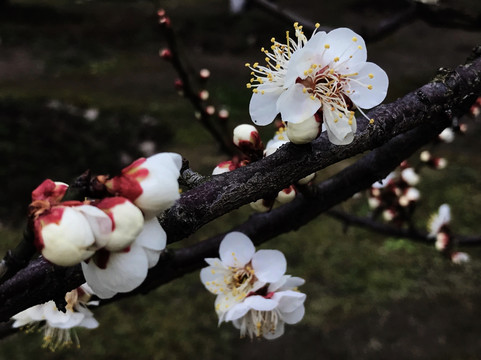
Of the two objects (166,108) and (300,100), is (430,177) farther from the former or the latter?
(300,100)

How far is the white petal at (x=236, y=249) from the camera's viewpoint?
633mm

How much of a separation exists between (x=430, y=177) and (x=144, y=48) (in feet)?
11.5

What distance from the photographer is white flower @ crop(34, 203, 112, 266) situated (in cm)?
32

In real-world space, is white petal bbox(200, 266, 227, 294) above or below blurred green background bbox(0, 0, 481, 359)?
above

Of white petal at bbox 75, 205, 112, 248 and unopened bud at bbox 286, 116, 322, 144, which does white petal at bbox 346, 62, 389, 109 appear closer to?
unopened bud at bbox 286, 116, 322, 144

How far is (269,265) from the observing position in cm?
66

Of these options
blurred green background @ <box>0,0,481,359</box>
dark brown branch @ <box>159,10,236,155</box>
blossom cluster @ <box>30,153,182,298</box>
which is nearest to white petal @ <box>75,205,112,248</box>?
blossom cluster @ <box>30,153,182,298</box>

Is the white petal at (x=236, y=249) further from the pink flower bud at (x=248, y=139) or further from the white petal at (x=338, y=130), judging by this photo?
the white petal at (x=338, y=130)

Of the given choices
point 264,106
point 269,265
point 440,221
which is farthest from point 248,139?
point 440,221

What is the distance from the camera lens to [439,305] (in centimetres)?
207

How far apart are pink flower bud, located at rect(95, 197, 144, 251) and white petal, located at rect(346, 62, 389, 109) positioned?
251mm

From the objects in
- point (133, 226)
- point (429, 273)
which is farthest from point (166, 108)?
point (133, 226)

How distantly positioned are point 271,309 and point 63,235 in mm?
366

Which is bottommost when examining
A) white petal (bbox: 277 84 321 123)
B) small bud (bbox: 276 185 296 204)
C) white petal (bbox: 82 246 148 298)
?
small bud (bbox: 276 185 296 204)
